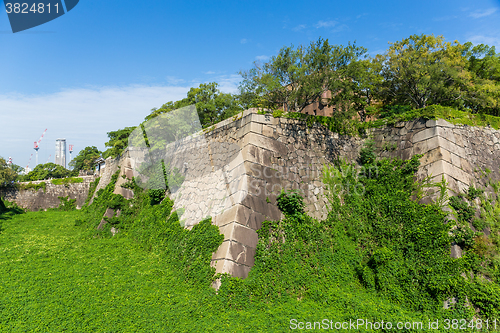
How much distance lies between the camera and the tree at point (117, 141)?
33.2 m

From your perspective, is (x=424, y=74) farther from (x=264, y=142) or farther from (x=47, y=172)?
(x=47, y=172)

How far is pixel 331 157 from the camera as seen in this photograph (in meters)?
10.0

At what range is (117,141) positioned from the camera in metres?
33.8

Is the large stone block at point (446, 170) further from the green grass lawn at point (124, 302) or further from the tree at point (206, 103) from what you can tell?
the tree at point (206, 103)

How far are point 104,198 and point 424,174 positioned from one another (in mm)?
13995

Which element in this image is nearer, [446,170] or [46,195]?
[446,170]

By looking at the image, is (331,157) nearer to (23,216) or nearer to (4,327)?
(4,327)

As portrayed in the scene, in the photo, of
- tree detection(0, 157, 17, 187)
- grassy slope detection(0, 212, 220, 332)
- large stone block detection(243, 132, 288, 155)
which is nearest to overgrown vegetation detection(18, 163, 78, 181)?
tree detection(0, 157, 17, 187)

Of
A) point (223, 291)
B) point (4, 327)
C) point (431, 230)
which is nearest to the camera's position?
point (4, 327)

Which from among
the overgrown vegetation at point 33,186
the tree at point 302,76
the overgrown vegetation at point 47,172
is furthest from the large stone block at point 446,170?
the overgrown vegetation at point 47,172

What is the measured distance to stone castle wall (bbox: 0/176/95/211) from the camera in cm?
2166

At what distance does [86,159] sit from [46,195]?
3596 cm

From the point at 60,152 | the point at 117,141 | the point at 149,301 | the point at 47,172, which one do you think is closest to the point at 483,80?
the point at 149,301

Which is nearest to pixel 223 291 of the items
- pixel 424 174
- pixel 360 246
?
pixel 360 246
